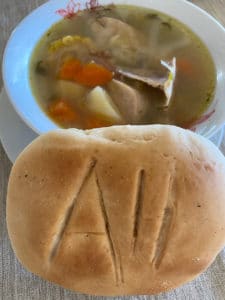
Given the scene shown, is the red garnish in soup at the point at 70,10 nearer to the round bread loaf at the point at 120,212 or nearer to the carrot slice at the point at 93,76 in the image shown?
the carrot slice at the point at 93,76

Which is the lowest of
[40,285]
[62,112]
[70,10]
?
[40,285]

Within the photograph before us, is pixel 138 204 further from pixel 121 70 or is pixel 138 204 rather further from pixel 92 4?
pixel 92 4

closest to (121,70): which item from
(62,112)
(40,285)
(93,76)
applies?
(93,76)

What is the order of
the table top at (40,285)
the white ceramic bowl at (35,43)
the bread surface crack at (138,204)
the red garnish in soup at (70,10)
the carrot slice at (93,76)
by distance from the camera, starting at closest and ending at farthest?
the bread surface crack at (138,204) → the table top at (40,285) → the white ceramic bowl at (35,43) → the carrot slice at (93,76) → the red garnish in soup at (70,10)

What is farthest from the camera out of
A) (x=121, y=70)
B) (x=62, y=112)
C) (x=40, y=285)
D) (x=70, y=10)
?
(x=70, y=10)

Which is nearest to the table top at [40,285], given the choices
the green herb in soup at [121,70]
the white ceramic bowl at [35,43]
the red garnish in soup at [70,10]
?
the white ceramic bowl at [35,43]

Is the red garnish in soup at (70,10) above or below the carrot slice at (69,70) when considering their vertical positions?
above

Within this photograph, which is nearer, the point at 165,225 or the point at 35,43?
the point at 165,225
